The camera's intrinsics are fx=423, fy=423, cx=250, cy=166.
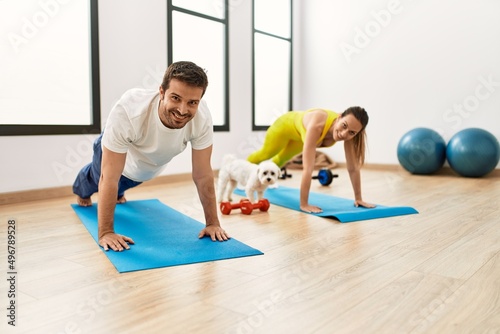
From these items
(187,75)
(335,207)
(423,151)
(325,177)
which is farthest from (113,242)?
(423,151)

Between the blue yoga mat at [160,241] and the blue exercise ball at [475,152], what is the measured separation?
3.11m

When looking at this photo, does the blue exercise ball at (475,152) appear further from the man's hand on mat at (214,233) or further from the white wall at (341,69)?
the man's hand on mat at (214,233)

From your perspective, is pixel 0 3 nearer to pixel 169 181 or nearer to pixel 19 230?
pixel 19 230

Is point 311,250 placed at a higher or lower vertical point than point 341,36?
lower

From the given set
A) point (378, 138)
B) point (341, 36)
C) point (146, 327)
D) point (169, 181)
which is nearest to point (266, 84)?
point (341, 36)

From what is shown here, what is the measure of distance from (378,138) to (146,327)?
15.5ft

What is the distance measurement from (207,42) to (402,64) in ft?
7.77

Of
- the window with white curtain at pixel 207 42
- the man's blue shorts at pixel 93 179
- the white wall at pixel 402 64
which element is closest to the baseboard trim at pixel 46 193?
the man's blue shorts at pixel 93 179

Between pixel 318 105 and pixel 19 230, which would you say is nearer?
pixel 19 230

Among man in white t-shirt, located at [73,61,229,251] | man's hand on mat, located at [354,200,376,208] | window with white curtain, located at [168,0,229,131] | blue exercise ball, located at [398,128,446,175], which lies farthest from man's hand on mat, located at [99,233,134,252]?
blue exercise ball, located at [398,128,446,175]

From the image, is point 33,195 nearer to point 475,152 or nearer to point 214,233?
point 214,233

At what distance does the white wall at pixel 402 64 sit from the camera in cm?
454

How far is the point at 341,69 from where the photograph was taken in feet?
18.4

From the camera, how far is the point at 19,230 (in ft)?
7.08
